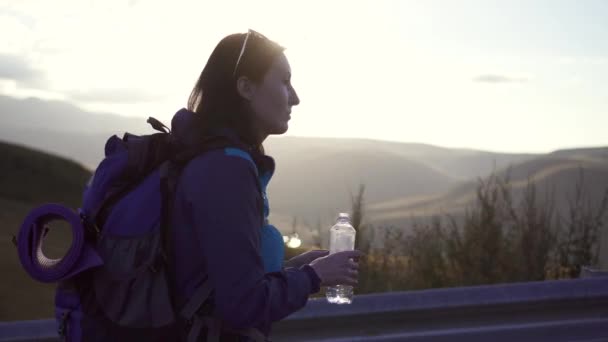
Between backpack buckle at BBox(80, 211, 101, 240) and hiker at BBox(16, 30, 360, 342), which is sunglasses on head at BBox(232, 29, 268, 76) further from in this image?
backpack buckle at BBox(80, 211, 101, 240)

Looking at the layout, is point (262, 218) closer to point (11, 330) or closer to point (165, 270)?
point (165, 270)

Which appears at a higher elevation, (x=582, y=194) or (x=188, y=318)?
(x=582, y=194)

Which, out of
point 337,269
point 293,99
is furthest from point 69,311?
point 293,99

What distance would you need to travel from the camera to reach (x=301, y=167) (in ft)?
222

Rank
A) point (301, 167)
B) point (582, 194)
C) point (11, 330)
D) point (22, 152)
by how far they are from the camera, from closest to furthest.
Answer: point (11, 330) → point (582, 194) → point (22, 152) → point (301, 167)

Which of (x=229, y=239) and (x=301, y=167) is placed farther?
(x=301, y=167)

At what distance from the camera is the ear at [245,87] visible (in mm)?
2572

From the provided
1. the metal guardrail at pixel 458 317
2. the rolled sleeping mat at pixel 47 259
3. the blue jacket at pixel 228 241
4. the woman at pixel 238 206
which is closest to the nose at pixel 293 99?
the woman at pixel 238 206

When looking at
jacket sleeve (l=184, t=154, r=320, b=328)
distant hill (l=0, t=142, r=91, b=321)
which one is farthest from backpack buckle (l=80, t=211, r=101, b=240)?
distant hill (l=0, t=142, r=91, b=321)

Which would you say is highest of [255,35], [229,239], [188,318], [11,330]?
[255,35]

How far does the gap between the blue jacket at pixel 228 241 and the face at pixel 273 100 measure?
0.56 ft

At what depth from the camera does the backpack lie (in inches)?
94.1

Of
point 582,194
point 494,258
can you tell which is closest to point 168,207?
point 494,258

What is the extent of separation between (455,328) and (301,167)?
207 feet
